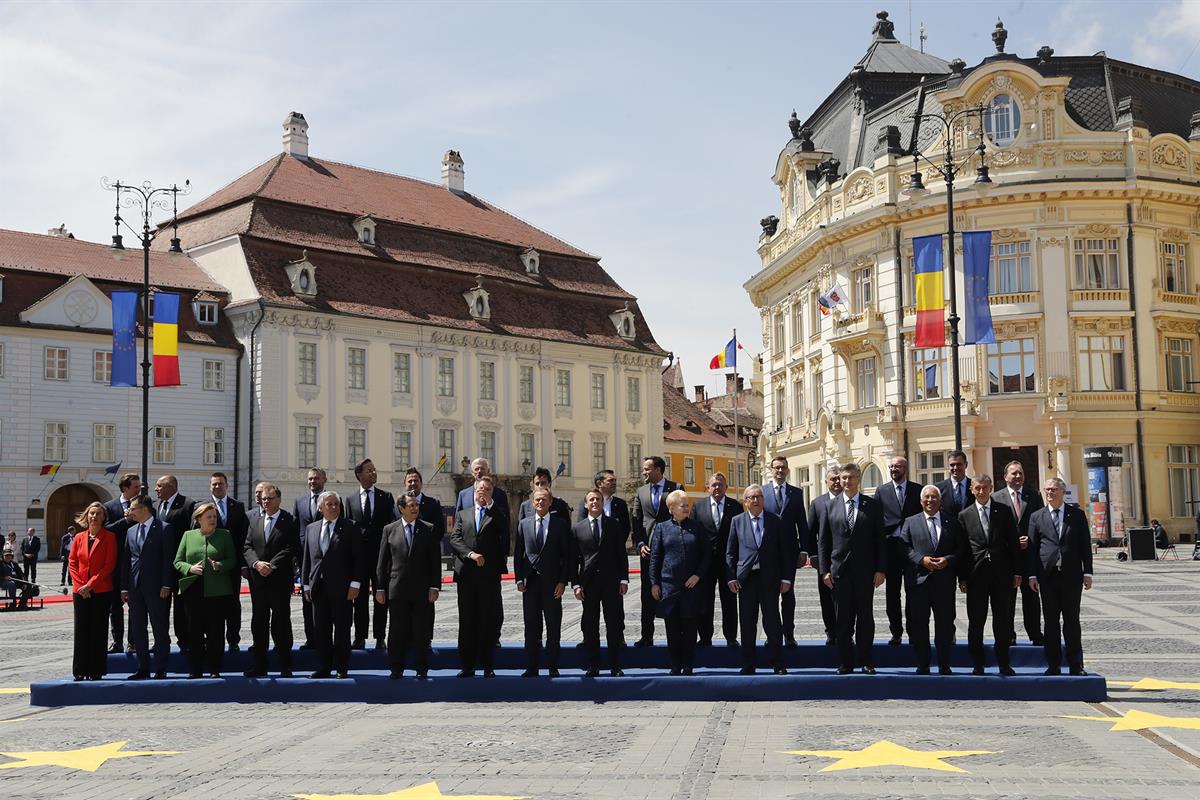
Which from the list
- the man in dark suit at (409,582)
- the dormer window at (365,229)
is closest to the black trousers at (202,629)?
the man in dark suit at (409,582)

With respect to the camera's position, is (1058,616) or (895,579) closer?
(1058,616)

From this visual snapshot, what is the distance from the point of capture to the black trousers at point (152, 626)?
12961 mm

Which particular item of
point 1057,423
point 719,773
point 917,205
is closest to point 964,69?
point 917,205

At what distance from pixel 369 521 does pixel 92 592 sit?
2.76m

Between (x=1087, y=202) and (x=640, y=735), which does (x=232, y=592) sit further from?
(x=1087, y=202)

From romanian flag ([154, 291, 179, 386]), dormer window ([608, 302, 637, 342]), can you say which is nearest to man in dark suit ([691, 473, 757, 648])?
romanian flag ([154, 291, 179, 386])

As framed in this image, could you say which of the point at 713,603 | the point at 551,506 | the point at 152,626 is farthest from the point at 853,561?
the point at 152,626

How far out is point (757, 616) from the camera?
12328 mm

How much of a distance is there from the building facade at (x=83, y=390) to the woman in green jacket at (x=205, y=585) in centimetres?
3489

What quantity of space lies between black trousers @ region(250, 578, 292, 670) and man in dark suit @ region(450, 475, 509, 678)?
1674 mm

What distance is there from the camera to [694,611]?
12.4 meters

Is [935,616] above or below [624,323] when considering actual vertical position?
below

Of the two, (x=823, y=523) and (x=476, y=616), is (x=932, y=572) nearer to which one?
(x=823, y=523)

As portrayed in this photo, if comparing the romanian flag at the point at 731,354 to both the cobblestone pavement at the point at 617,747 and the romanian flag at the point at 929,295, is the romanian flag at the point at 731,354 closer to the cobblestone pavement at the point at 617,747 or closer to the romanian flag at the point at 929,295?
the romanian flag at the point at 929,295
